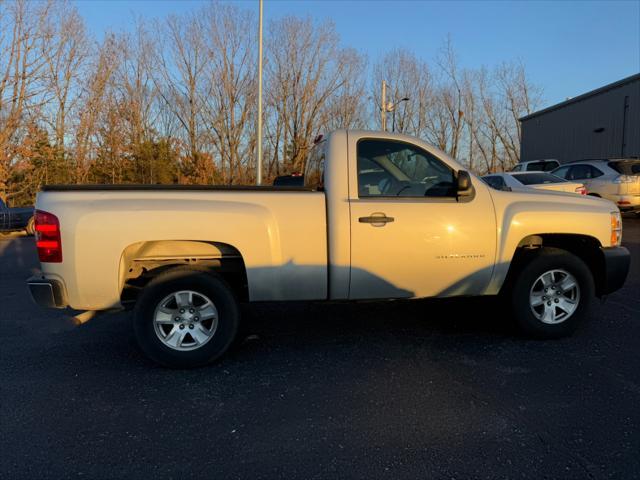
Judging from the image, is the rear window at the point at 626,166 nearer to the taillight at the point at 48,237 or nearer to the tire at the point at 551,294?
the tire at the point at 551,294

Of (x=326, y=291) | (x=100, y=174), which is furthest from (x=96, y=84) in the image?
(x=326, y=291)

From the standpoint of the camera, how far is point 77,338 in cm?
461

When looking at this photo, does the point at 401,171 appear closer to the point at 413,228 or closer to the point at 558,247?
the point at 413,228

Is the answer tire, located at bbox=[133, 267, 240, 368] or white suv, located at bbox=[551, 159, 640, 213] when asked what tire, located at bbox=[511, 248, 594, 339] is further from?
white suv, located at bbox=[551, 159, 640, 213]

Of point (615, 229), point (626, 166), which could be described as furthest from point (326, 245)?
point (626, 166)

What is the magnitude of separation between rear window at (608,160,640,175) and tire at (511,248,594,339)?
1054cm

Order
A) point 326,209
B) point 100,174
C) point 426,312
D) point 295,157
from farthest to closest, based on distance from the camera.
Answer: point 295,157 → point 100,174 → point 426,312 → point 326,209

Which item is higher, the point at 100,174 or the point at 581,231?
the point at 100,174

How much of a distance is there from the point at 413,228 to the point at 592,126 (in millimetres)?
22866

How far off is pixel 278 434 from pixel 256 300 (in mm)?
1285

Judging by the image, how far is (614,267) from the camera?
14.2 feet

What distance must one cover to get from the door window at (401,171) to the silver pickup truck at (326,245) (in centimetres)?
1

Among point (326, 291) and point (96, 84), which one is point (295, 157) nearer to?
point (96, 84)

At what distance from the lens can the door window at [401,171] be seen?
408 cm
